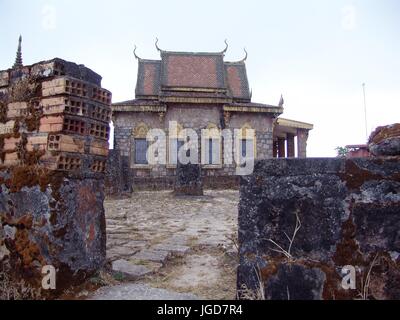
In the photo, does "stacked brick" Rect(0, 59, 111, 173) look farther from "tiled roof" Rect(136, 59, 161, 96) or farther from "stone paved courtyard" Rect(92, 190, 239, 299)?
"tiled roof" Rect(136, 59, 161, 96)

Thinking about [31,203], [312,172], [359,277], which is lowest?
[359,277]

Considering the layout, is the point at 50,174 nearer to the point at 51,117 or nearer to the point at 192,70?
the point at 51,117

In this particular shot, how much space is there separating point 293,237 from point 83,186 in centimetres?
169

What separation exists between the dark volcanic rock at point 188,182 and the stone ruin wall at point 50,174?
10.0 metres

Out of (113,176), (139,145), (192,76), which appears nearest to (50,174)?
(113,176)

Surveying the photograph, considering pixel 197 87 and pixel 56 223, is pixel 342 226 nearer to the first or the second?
pixel 56 223

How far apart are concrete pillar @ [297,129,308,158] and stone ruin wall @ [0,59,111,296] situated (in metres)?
20.6

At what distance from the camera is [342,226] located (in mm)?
2152

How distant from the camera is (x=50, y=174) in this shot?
2518mm

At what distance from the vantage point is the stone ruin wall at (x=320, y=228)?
2096 millimetres

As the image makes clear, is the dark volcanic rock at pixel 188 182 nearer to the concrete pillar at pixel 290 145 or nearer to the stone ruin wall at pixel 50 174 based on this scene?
the stone ruin wall at pixel 50 174
